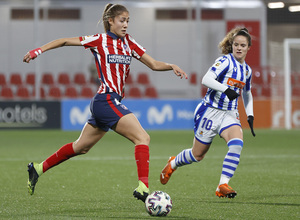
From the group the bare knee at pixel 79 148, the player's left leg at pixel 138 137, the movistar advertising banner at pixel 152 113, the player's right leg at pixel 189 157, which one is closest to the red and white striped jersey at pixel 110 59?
the player's left leg at pixel 138 137

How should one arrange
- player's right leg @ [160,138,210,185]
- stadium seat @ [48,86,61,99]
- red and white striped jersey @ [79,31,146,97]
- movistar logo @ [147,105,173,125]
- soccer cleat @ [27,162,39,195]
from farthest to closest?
stadium seat @ [48,86,61,99]
movistar logo @ [147,105,173,125]
player's right leg @ [160,138,210,185]
soccer cleat @ [27,162,39,195]
red and white striped jersey @ [79,31,146,97]

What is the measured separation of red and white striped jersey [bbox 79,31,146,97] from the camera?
5.09m

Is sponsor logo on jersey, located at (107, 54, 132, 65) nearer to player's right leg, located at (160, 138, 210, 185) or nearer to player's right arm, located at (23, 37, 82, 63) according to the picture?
player's right arm, located at (23, 37, 82, 63)

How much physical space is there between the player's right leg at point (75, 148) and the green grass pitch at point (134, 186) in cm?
22

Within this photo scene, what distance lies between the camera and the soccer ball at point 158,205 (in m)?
4.50

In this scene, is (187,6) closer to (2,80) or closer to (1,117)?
(2,80)

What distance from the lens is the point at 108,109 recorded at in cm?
501

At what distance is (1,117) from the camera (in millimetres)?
16797

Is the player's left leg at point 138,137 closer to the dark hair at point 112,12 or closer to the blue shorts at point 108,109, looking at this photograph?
the blue shorts at point 108,109

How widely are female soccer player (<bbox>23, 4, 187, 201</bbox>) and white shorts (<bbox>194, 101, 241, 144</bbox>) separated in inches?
30.2

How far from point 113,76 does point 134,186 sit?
169 cm

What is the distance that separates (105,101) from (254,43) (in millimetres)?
16503

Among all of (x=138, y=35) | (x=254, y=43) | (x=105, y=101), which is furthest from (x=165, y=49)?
(x=105, y=101)

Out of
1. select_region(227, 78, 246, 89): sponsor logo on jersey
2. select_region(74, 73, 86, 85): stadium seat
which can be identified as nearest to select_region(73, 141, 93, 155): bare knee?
select_region(227, 78, 246, 89): sponsor logo on jersey
